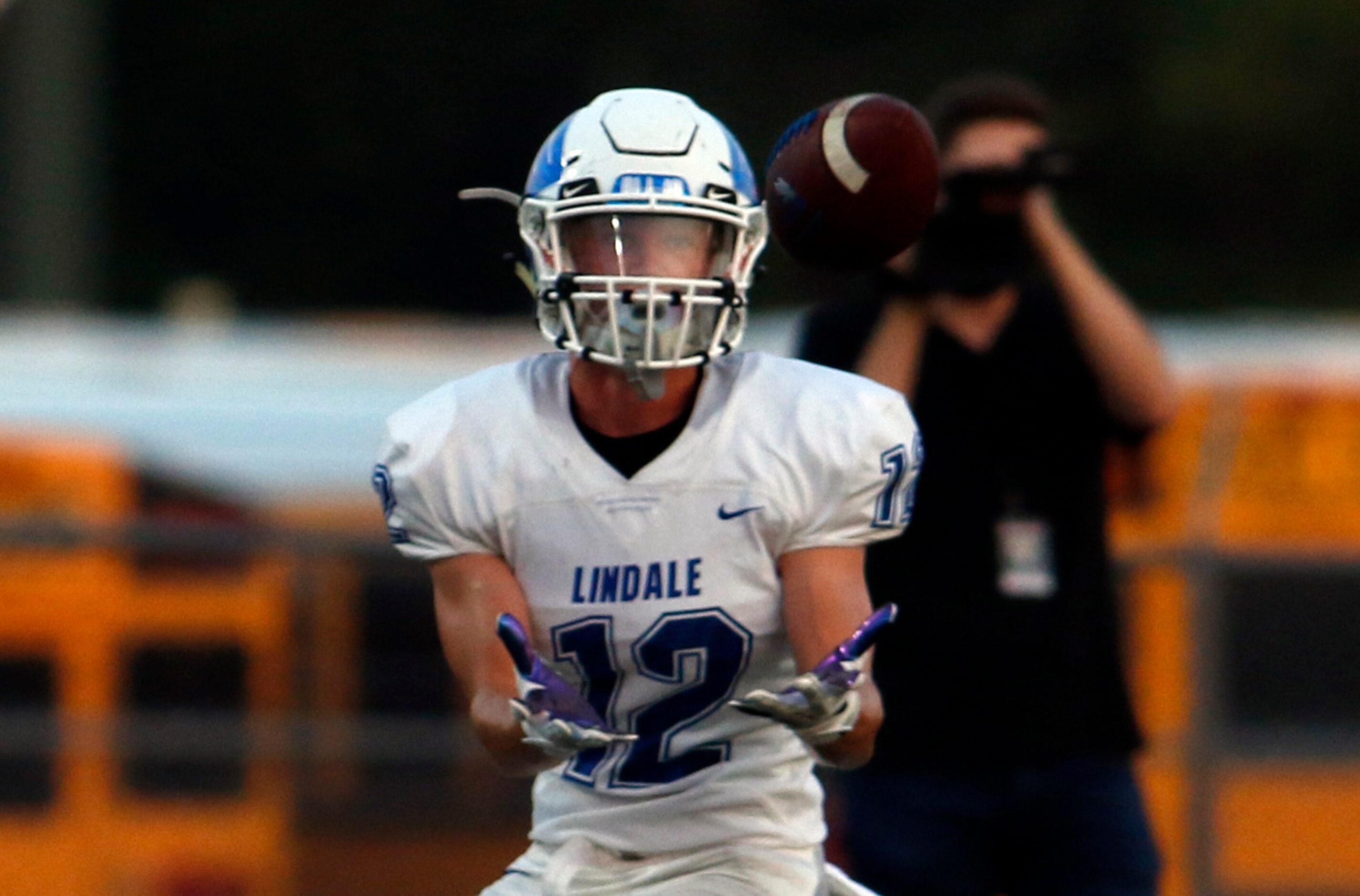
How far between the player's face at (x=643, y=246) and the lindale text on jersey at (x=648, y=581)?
395mm

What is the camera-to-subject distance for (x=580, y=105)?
14602mm

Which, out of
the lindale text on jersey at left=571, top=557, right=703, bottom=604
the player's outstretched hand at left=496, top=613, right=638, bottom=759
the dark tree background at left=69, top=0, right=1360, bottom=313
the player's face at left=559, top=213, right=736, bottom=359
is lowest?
the player's outstretched hand at left=496, top=613, right=638, bottom=759

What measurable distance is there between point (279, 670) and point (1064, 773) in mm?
3586

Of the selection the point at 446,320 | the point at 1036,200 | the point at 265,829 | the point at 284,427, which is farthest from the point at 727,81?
the point at 1036,200

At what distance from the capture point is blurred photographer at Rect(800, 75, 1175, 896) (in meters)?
3.91

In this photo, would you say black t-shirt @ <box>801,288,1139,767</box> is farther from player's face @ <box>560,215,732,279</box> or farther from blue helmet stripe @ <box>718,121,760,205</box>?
player's face @ <box>560,215,732,279</box>

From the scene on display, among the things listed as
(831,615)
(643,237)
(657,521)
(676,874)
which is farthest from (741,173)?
(676,874)

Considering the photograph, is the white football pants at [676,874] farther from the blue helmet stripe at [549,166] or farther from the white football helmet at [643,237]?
the blue helmet stripe at [549,166]

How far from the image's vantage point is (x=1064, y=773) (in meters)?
3.90

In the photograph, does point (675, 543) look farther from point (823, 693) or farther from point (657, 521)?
point (823, 693)

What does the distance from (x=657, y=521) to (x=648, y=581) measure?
0.27 ft

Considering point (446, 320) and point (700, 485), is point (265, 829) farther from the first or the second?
point (446, 320)

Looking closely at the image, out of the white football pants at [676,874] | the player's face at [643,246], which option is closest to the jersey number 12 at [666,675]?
the white football pants at [676,874]

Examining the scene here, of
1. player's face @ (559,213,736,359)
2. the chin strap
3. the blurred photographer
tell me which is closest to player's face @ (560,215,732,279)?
player's face @ (559,213,736,359)
